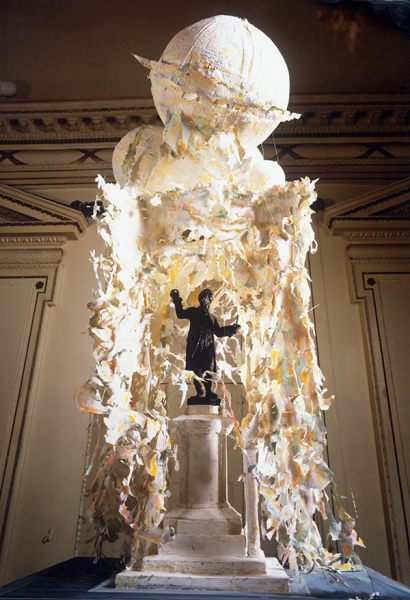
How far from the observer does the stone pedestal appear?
4.67ft

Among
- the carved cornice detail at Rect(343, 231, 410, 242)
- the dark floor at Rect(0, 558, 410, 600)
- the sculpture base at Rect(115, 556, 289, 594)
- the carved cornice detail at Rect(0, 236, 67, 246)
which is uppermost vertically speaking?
the carved cornice detail at Rect(343, 231, 410, 242)

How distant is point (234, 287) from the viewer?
2.12 meters

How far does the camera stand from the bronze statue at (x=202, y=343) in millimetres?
1938

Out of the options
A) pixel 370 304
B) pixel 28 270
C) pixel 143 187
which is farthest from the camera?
pixel 28 270

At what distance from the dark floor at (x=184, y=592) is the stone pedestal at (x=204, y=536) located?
0.19 ft

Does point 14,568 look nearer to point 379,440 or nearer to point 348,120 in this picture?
point 379,440

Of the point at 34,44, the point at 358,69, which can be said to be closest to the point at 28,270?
the point at 34,44

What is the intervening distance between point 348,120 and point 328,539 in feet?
11.4

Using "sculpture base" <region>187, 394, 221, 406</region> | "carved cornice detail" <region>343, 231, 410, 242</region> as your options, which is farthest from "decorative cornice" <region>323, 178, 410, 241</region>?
"sculpture base" <region>187, 394, 221, 406</region>

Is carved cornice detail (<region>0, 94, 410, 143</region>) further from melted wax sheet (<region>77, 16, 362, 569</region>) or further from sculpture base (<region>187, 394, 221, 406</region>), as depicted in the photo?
sculpture base (<region>187, 394, 221, 406</region>)

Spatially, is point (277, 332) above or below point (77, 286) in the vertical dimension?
below

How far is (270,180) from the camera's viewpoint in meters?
2.15

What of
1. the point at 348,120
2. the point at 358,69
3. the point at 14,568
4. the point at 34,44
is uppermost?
the point at 34,44

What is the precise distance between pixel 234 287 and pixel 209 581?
3.96 feet
